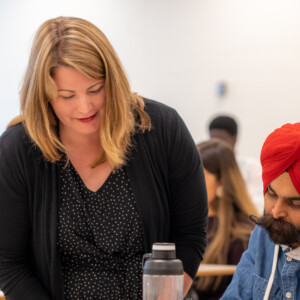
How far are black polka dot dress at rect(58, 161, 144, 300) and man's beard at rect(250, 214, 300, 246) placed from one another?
0.43m

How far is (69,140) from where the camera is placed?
6.40ft

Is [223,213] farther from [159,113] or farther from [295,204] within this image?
[295,204]

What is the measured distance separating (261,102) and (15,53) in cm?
247

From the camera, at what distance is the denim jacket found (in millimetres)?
1626

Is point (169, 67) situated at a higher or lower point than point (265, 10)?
lower

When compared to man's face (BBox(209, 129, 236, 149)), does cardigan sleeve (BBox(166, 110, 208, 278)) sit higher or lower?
higher

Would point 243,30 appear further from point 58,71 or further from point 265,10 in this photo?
point 58,71

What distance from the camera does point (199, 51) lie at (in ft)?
20.4

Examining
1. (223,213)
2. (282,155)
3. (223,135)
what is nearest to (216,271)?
(223,213)

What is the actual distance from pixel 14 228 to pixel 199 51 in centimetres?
466

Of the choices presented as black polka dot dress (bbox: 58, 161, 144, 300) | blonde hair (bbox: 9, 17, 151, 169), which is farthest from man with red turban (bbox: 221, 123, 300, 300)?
blonde hair (bbox: 9, 17, 151, 169)

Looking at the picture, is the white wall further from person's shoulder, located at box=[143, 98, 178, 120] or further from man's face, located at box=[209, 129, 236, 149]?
person's shoulder, located at box=[143, 98, 178, 120]

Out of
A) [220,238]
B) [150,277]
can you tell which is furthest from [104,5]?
[150,277]

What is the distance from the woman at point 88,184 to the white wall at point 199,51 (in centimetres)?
398
